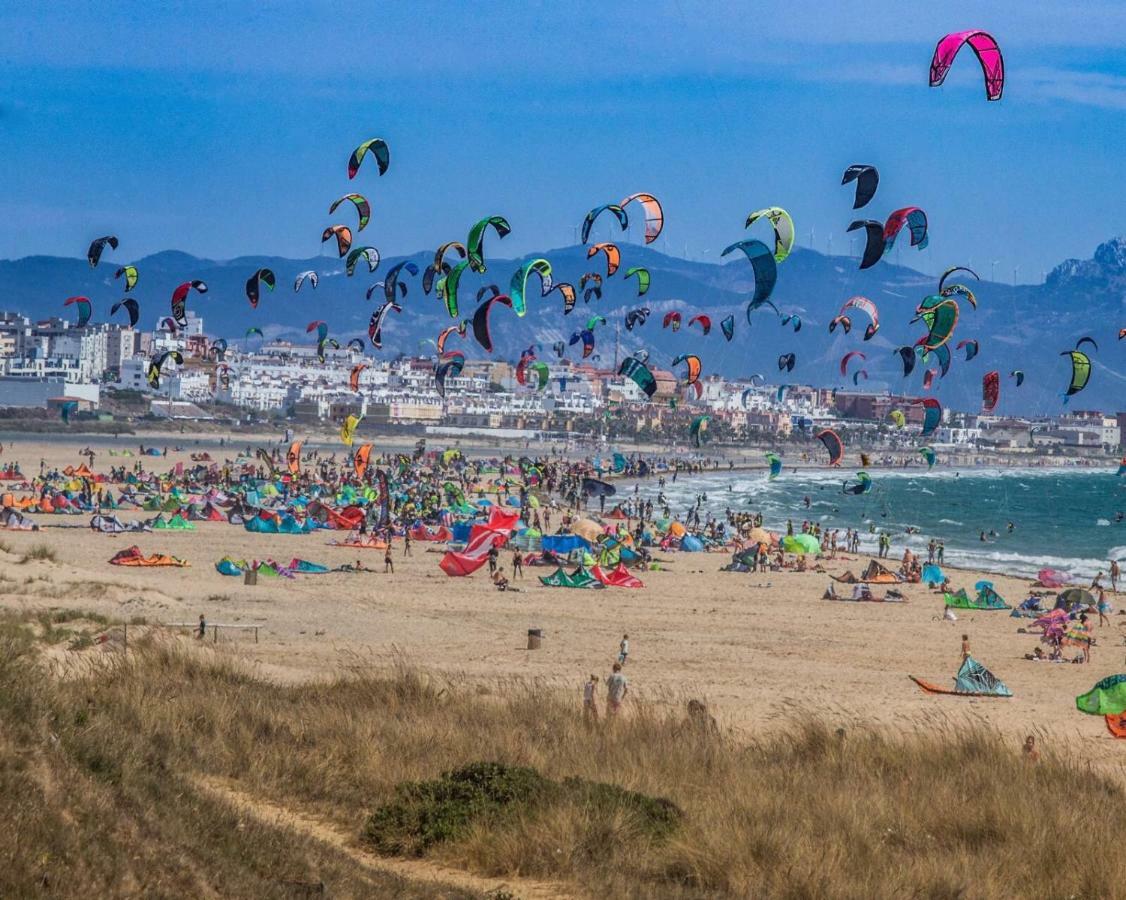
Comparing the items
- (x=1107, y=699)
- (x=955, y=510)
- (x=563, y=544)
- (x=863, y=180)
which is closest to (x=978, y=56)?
(x=863, y=180)

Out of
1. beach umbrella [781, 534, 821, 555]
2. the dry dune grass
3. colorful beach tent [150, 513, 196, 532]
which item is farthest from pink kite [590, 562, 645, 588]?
the dry dune grass

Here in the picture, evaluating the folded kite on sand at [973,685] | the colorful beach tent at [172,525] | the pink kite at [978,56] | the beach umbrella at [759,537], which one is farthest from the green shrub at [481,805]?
the beach umbrella at [759,537]

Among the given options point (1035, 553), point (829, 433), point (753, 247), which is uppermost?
point (753, 247)

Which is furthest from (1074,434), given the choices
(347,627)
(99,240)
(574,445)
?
(347,627)

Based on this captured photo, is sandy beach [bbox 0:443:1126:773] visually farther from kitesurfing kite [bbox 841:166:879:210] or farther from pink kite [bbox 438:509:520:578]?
kitesurfing kite [bbox 841:166:879:210]

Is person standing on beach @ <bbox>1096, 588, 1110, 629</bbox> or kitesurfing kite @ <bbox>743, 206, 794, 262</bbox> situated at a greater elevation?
kitesurfing kite @ <bbox>743, 206, 794, 262</bbox>

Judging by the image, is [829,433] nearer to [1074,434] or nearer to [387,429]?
[387,429]

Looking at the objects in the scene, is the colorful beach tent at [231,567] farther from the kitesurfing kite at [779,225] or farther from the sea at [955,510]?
the sea at [955,510]
